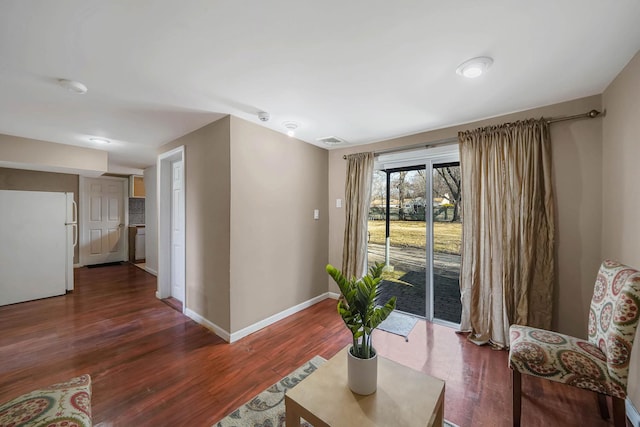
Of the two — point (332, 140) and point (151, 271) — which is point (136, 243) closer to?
point (151, 271)

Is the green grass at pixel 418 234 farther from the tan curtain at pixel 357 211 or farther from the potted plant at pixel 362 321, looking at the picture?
the potted plant at pixel 362 321

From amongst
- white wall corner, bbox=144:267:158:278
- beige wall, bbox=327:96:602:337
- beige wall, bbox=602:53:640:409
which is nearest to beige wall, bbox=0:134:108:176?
white wall corner, bbox=144:267:158:278

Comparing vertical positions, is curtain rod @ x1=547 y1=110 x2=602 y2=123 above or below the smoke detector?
below

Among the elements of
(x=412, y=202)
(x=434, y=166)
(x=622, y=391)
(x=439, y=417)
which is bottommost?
(x=439, y=417)

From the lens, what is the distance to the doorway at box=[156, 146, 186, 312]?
3.59 metres

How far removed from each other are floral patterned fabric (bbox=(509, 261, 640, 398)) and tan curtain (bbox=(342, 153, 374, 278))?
76.5 inches

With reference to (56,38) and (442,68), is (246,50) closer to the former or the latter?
(56,38)

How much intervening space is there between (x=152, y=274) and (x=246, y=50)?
5.21m

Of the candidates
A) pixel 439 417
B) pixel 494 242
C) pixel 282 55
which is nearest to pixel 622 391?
pixel 439 417

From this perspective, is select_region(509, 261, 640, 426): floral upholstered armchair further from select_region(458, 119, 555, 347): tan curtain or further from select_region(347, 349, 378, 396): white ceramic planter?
select_region(347, 349, 378, 396): white ceramic planter

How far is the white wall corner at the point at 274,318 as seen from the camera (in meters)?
2.58

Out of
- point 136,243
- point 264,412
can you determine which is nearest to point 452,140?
point 264,412

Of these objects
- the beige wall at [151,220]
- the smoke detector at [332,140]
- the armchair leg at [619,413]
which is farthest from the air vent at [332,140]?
the beige wall at [151,220]

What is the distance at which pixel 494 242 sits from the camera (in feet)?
7.93
